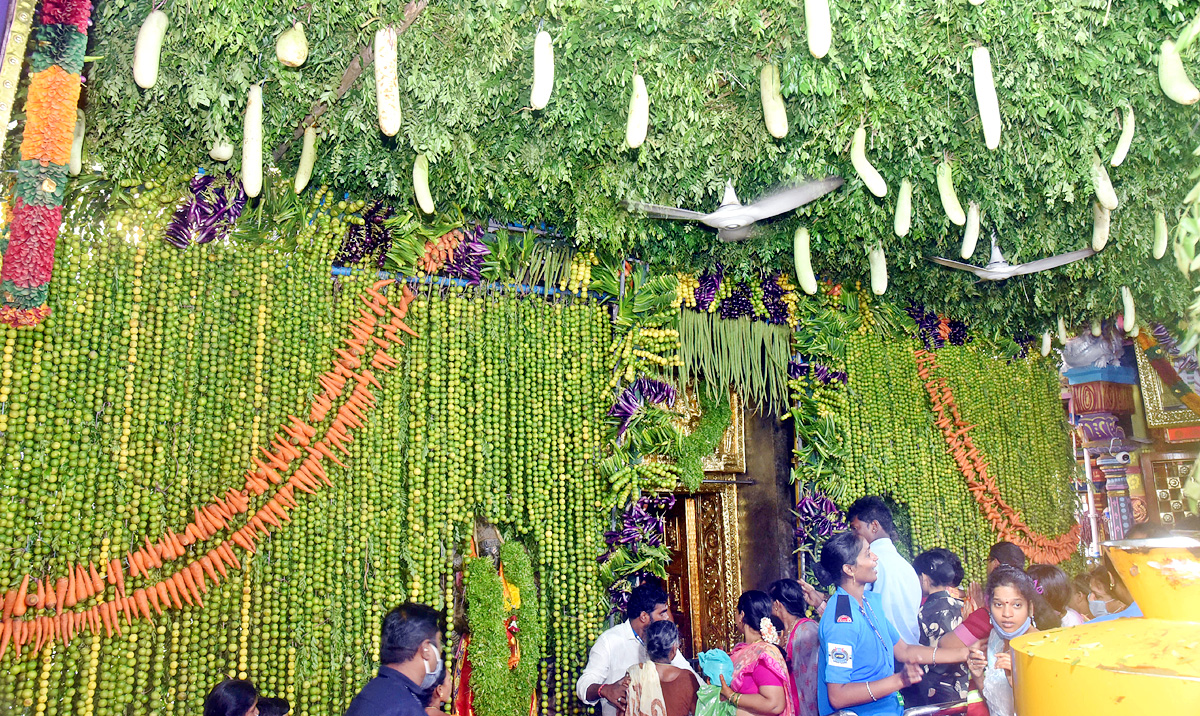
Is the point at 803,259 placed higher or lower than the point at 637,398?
higher

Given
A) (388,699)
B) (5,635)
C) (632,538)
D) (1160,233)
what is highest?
(1160,233)

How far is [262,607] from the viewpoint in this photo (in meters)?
3.86

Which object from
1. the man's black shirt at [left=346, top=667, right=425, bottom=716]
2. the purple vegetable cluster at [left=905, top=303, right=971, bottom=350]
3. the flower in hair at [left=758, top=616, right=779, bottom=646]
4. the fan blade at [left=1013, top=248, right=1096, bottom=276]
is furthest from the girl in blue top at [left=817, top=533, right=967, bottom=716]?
the purple vegetable cluster at [left=905, top=303, right=971, bottom=350]

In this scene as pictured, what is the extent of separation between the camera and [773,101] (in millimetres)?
3393

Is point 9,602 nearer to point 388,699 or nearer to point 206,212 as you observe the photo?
point 388,699

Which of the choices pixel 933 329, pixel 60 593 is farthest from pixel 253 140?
pixel 933 329

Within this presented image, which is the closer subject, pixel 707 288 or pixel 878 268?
pixel 878 268

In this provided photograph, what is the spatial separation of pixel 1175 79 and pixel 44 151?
13.8 feet

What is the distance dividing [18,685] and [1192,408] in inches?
374

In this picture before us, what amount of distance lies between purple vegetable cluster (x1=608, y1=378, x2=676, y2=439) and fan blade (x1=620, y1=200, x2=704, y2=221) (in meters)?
1.09

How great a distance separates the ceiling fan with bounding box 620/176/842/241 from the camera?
14.1 ft

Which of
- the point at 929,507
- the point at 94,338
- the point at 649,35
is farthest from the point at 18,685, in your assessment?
the point at 929,507

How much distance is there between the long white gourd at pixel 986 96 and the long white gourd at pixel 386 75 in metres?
2.22

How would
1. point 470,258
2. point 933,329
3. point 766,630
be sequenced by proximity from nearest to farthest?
1. point 766,630
2. point 470,258
3. point 933,329
